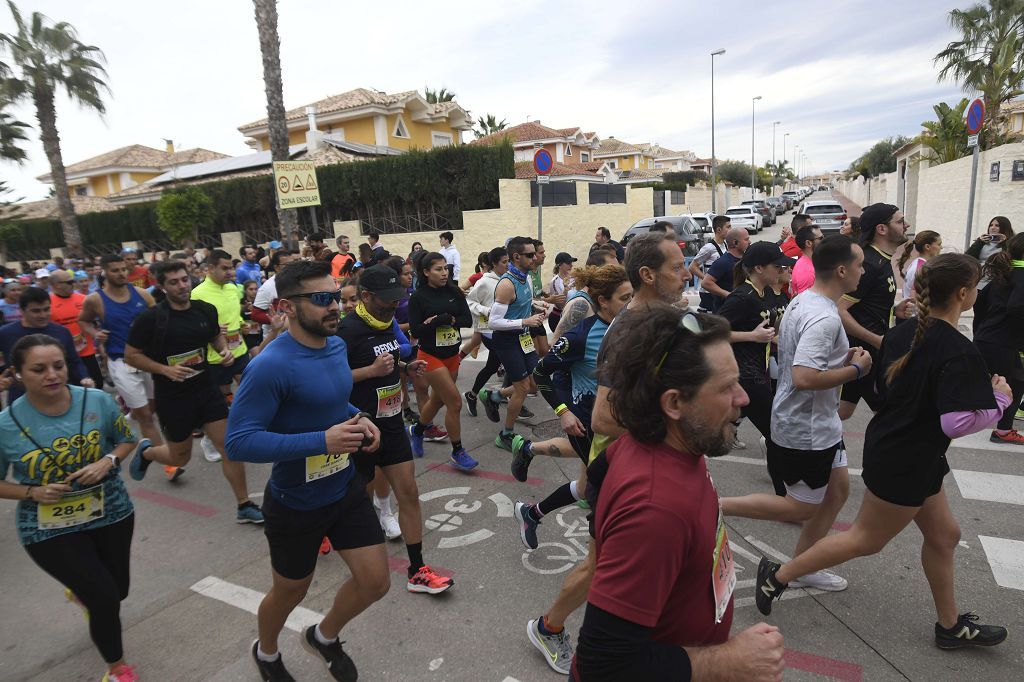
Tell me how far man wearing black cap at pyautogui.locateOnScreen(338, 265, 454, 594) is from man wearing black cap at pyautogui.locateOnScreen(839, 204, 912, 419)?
3.47 metres

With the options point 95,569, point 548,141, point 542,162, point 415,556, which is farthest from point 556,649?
point 548,141

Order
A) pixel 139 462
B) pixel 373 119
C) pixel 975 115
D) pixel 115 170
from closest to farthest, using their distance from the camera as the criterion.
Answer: pixel 139 462 < pixel 975 115 < pixel 373 119 < pixel 115 170

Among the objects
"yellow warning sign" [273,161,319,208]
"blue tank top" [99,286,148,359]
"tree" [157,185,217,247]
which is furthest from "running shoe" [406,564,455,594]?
"tree" [157,185,217,247]

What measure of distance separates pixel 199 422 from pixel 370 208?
16923mm

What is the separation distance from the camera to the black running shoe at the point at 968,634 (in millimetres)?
2914

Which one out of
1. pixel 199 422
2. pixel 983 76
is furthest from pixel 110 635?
pixel 983 76

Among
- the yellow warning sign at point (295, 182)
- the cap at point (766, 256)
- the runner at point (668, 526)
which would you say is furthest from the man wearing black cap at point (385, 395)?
the yellow warning sign at point (295, 182)

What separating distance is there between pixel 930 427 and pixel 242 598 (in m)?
4.06

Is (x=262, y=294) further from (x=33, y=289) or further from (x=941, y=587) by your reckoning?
(x=941, y=587)

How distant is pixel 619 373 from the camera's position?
1.61m

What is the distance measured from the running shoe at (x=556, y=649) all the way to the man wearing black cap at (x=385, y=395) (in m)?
0.83

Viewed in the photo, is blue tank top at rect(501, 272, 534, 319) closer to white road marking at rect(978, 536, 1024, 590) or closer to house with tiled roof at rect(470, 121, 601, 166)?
white road marking at rect(978, 536, 1024, 590)

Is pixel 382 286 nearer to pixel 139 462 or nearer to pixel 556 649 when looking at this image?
pixel 139 462

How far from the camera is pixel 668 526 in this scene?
1313mm
